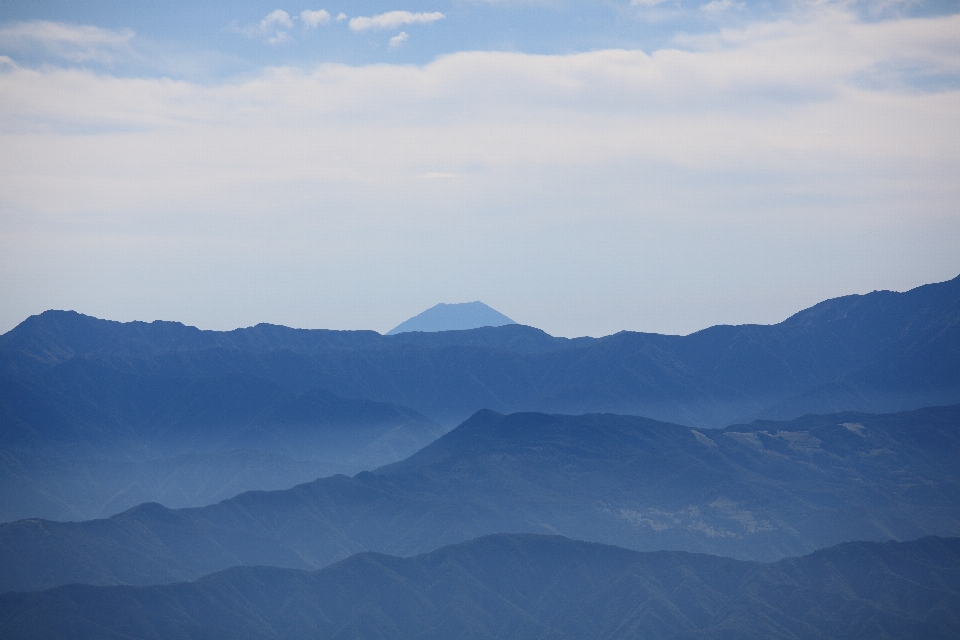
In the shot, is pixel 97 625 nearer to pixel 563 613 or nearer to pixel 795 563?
pixel 563 613

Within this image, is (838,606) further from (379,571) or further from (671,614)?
(379,571)

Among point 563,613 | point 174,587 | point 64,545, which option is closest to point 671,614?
point 563,613

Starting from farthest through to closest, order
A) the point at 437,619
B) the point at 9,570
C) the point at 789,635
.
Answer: the point at 9,570 → the point at 437,619 → the point at 789,635

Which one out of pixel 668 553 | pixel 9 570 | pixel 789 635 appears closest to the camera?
pixel 789 635

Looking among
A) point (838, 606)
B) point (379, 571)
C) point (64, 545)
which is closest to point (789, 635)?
point (838, 606)

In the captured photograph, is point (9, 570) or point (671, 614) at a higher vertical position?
point (9, 570)

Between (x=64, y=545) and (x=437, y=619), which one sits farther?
(x=64, y=545)
